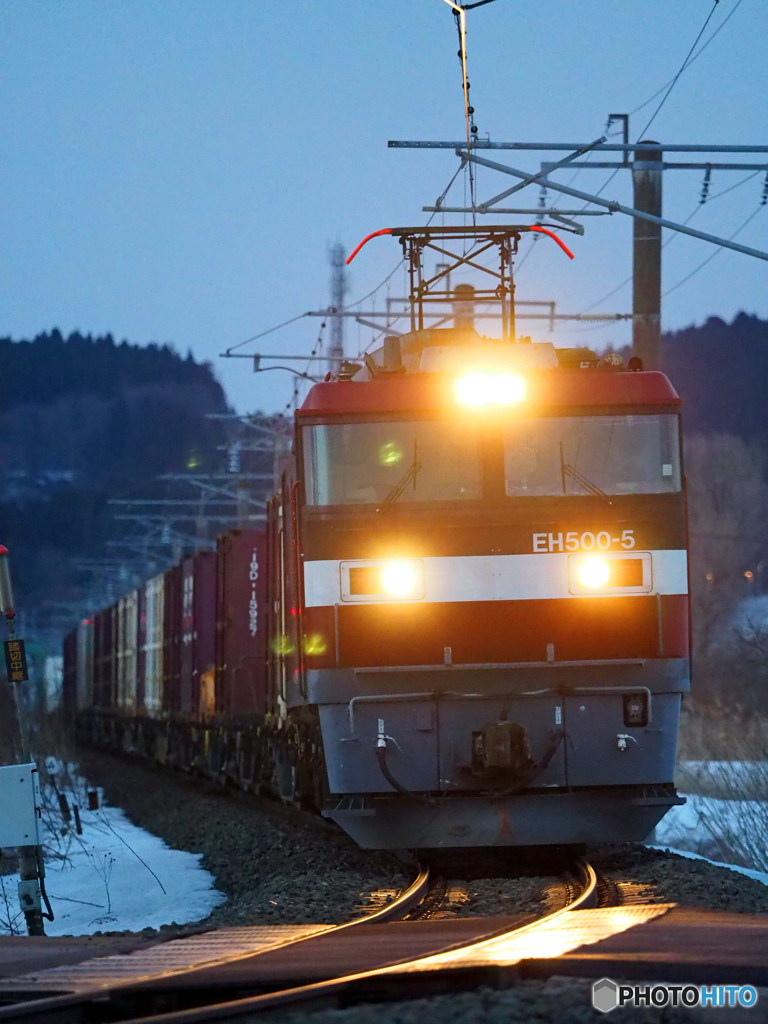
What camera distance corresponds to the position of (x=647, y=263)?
44.8 feet

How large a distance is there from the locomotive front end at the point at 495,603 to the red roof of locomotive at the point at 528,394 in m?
0.01

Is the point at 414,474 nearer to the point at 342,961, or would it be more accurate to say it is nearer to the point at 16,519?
the point at 342,961

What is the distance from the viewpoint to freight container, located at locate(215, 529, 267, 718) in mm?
17234

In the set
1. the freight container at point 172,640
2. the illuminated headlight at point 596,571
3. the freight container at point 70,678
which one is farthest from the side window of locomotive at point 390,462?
the freight container at point 70,678

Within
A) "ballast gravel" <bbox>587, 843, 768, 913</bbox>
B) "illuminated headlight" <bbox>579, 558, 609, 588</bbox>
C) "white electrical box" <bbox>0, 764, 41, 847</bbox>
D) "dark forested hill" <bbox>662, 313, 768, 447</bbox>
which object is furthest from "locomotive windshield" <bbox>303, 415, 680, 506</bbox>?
Answer: "dark forested hill" <bbox>662, 313, 768, 447</bbox>

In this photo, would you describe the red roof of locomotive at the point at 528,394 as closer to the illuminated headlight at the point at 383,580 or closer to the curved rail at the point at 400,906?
the illuminated headlight at the point at 383,580

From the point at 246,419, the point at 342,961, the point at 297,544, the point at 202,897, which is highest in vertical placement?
the point at 246,419

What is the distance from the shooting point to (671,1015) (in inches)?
178

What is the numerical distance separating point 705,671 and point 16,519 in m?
81.9

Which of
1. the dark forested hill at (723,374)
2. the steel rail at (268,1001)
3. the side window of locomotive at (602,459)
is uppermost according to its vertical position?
the dark forested hill at (723,374)

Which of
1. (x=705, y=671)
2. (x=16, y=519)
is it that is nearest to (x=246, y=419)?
(x=705, y=671)

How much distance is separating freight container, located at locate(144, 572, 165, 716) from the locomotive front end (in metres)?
16.0

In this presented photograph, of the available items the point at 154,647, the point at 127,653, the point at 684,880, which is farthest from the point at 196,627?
the point at 684,880

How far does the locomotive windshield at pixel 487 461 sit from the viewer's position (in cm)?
980
